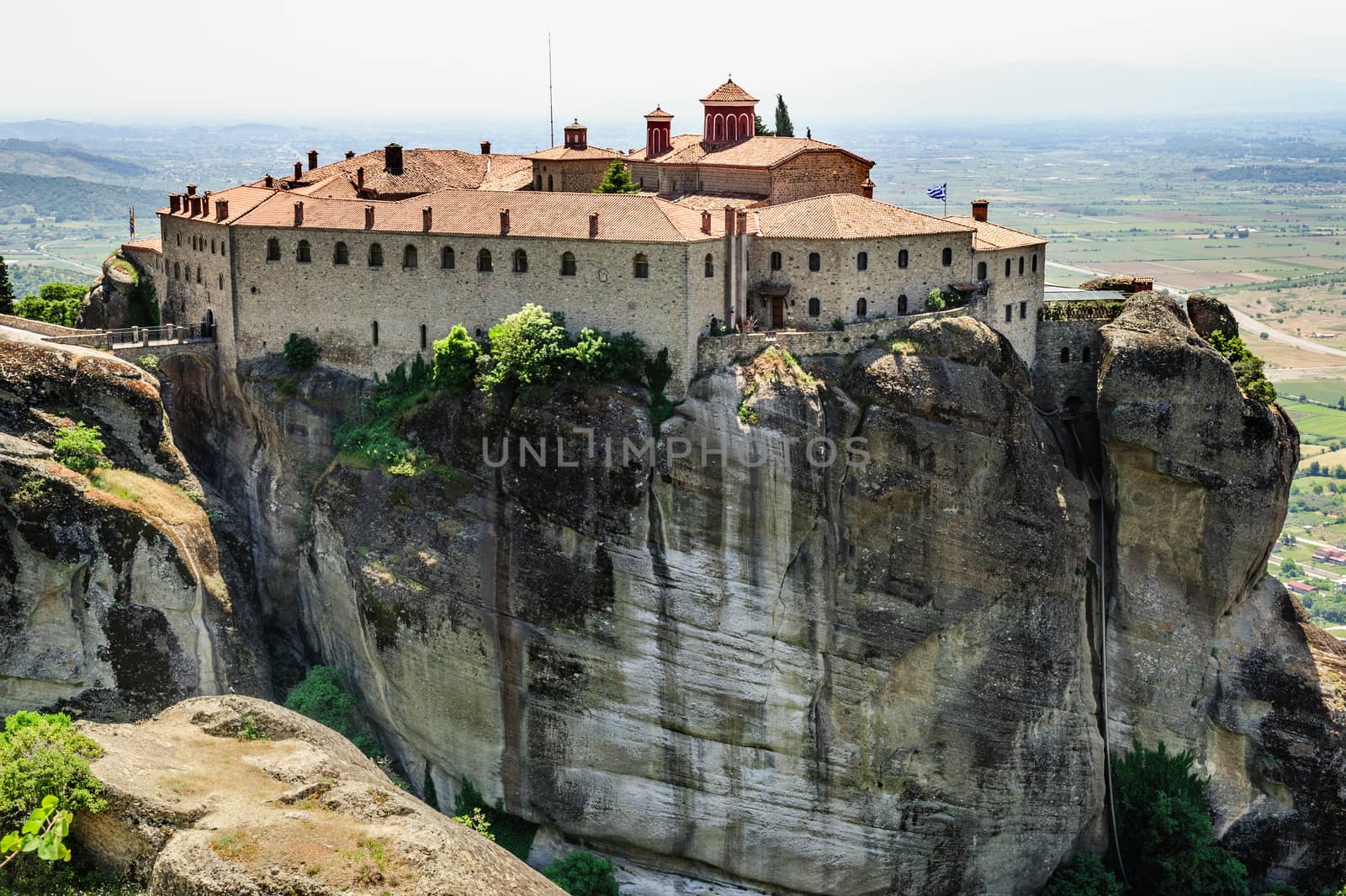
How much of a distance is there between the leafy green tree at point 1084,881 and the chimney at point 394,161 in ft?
119

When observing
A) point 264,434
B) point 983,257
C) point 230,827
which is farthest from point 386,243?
point 230,827

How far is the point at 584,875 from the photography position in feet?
172

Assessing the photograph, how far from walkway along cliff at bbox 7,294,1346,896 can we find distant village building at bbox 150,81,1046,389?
7.62 feet

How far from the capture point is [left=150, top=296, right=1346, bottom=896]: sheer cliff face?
172 feet

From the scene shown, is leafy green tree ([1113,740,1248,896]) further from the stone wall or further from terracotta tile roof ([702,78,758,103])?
terracotta tile roof ([702,78,758,103])

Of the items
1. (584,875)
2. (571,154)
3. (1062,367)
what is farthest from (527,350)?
(1062,367)

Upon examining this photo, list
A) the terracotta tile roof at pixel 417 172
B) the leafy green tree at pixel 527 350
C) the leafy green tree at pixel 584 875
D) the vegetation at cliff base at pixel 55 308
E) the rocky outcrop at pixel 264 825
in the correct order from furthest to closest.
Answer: the vegetation at cliff base at pixel 55 308, the terracotta tile roof at pixel 417 172, the leafy green tree at pixel 527 350, the leafy green tree at pixel 584 875, the rocky outcrop at pixel 264 825

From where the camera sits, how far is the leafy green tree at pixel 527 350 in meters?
53.2

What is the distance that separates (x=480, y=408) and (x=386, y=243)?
722 centimetres

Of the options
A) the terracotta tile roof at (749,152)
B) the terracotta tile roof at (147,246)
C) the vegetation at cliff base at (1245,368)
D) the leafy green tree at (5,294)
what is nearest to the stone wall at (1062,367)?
the vegetation at cliff base at (1245,368)

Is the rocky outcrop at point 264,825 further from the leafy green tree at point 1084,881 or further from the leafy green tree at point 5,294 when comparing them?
the leafy green tree at point 5,294

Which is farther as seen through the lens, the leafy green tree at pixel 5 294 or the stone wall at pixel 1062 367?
the leafy green tree at pixel 5 294

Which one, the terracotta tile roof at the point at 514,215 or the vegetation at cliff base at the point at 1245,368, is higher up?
the terracotta tile roof at the point at 514,215

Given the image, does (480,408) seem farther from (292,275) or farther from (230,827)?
(230,827)
